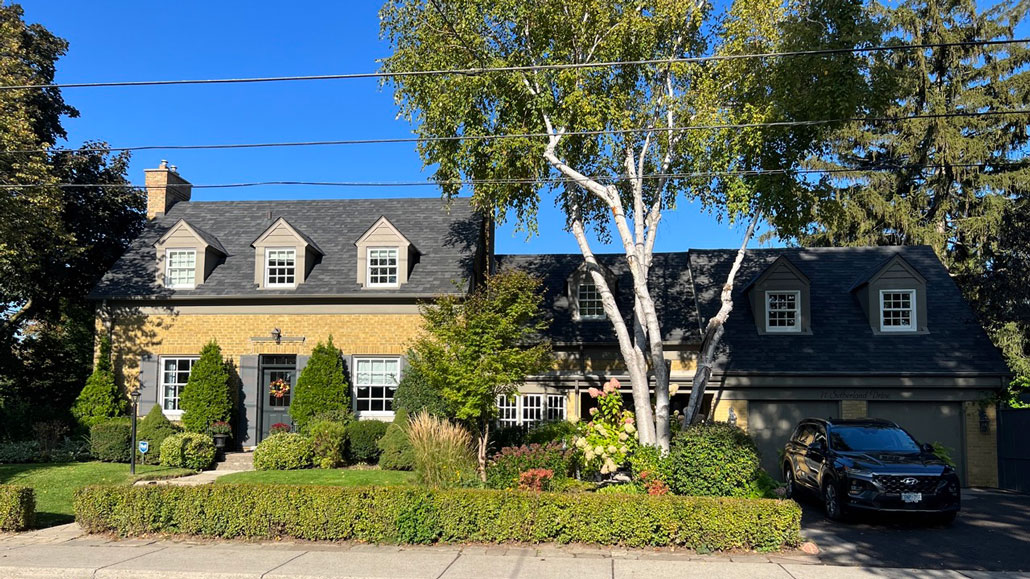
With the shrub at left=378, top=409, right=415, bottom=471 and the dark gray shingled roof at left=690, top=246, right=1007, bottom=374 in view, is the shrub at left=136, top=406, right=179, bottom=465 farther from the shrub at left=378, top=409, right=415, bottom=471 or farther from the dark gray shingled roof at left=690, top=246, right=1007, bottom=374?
the dark gray shingled roof at left=690, top=246, right=1007, bottom=374

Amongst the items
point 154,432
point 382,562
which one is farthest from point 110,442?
point 382,562

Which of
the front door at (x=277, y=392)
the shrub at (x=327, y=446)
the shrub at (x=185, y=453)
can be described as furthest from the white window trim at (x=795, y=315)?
the shrub at (x=185, y=453)

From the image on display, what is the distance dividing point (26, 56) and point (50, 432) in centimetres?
1097

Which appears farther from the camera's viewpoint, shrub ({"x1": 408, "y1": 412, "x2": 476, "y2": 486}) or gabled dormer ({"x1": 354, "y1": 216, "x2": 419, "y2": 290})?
gabled dormer ({"x1": 354, "y1": 216, "x2": 419, "y2": 290})

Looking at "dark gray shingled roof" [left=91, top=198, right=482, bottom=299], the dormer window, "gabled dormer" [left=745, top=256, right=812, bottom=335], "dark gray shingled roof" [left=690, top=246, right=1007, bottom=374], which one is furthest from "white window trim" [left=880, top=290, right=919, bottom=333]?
the dormer window

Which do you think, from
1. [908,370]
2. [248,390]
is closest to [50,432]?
[248,390]

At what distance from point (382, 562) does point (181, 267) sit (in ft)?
49.2

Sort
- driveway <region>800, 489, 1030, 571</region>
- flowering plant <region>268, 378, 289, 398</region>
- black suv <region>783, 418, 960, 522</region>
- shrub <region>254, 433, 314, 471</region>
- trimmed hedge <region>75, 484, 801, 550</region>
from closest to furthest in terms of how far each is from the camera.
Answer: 1. driveway <region>800, 489, 1030, 571</region>
2. trimmed hedge <region>75, 484, 801, 550</region>
3. black suv <region>783, 418, 960, 522</region>
4. shrub <region>254, 433, 314, 471</region>
5. flowering plant <region>268, 378, 289, 398</region>

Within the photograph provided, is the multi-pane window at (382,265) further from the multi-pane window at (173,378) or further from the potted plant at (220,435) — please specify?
the multi-pane window at (173,378)

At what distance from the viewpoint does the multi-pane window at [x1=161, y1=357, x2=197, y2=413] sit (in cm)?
2023

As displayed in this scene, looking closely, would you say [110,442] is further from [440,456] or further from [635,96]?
[635,96]

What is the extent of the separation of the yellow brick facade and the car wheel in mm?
8002

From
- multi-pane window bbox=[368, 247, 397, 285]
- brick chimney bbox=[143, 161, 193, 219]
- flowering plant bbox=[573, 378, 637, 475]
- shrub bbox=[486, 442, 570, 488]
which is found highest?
brick chimney bbox=[143, 161, 193, 219]

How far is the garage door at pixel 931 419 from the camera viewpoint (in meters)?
18.5
